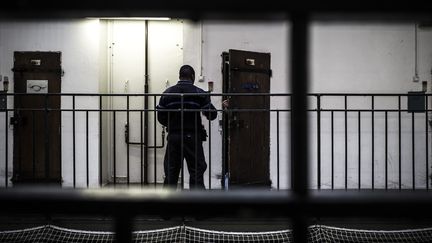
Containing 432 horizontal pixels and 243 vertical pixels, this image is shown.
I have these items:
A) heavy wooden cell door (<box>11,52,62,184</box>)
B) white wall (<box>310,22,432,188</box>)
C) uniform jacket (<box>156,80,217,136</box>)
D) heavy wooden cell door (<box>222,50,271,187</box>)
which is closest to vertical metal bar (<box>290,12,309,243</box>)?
uniform jacket (<box>156,80,217,136</box>)

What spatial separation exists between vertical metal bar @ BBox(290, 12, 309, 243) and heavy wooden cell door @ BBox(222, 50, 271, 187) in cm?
592

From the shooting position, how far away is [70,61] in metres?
7.41

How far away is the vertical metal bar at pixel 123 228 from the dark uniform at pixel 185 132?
14.2 ft

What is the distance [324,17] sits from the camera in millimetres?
855

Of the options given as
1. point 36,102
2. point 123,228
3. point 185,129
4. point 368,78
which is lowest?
point 123,228

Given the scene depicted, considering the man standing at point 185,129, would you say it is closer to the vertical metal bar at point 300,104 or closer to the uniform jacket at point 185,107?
the uniform jacket at point 185,107

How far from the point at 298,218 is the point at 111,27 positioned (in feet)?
24.0

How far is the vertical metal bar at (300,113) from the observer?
0.90 meters

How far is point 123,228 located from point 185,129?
4.48 metres

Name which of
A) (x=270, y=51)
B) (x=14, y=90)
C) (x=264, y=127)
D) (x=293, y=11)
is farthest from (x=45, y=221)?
(x=293, y=11)

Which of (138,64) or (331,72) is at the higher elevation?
(138,64)

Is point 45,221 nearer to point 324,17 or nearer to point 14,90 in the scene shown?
point 14,90

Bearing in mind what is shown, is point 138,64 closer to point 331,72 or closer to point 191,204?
point 331,72

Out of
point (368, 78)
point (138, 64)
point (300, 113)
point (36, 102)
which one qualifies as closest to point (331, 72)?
point (368, 78)
